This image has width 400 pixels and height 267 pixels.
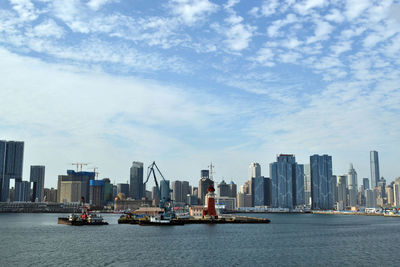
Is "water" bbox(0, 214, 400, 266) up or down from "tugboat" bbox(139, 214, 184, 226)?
down

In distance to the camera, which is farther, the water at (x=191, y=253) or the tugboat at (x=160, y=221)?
the tugboat at (x=160, y=221)

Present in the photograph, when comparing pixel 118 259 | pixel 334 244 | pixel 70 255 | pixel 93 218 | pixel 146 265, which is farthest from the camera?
pixel 93 218

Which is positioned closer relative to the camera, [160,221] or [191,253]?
[191,253]

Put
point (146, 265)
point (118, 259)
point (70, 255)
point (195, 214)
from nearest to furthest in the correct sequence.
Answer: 1. point (146, 265)
2. point (118, 259)
3. point (70, 255)
4. point (195, 214)

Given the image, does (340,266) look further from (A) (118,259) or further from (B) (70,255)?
(B) (70,255)

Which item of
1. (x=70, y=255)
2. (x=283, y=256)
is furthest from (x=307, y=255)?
(x=70, y=255)

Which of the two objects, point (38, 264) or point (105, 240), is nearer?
point (38, 264)

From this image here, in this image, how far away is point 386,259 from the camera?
75625mm

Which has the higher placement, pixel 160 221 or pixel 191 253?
pixel 160 221

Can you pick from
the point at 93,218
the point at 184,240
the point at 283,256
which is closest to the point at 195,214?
the point at 93,218

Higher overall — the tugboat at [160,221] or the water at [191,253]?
the tugboat at [160,221]

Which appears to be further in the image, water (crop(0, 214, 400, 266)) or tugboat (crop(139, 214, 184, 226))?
tugboat (crop(139, 214, 184, 226))

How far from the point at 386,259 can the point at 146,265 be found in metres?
43.7

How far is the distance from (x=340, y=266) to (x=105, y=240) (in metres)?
57.5
